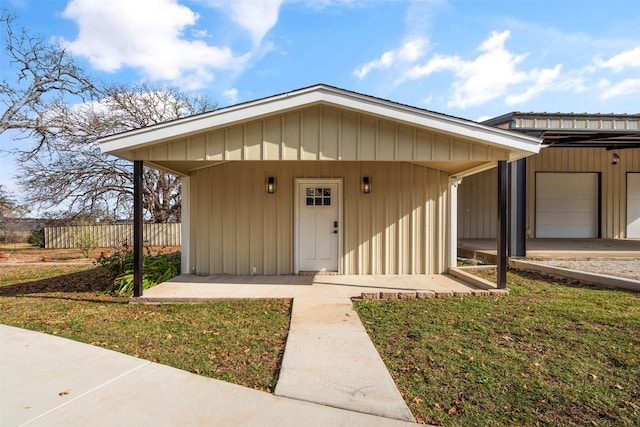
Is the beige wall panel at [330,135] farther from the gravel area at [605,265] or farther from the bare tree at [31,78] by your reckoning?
the bare tree at [31,78]

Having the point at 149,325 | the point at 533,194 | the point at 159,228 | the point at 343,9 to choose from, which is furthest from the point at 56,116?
the point at 533,194

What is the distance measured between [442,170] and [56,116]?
54.2 feet

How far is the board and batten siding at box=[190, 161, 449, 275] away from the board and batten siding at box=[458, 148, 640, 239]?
4953mm

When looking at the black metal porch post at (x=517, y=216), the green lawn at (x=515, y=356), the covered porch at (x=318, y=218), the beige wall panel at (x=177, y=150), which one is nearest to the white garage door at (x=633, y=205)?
the black metal porch post at (x=517, y=216)

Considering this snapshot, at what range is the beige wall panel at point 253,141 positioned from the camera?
4980mm

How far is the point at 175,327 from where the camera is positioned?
3926 millimetres

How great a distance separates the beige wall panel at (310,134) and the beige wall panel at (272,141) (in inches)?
14.1

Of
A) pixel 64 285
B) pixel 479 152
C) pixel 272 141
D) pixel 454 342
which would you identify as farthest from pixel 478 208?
pixel 64 285

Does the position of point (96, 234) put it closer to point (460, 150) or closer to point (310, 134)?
point (310, 134)

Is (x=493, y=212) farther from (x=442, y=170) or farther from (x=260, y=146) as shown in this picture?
(x=260, y=146)

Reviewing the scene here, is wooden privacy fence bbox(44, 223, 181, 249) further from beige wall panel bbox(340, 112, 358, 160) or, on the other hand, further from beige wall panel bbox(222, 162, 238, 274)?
beige wall panel bbox(340, 112, 358, 160)

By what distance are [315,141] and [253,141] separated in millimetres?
929

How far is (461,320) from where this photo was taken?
4.08 m

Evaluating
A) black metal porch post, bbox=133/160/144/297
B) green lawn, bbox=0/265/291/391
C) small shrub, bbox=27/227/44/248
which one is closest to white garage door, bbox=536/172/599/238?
green lawn, bbox=0/265/291/391
